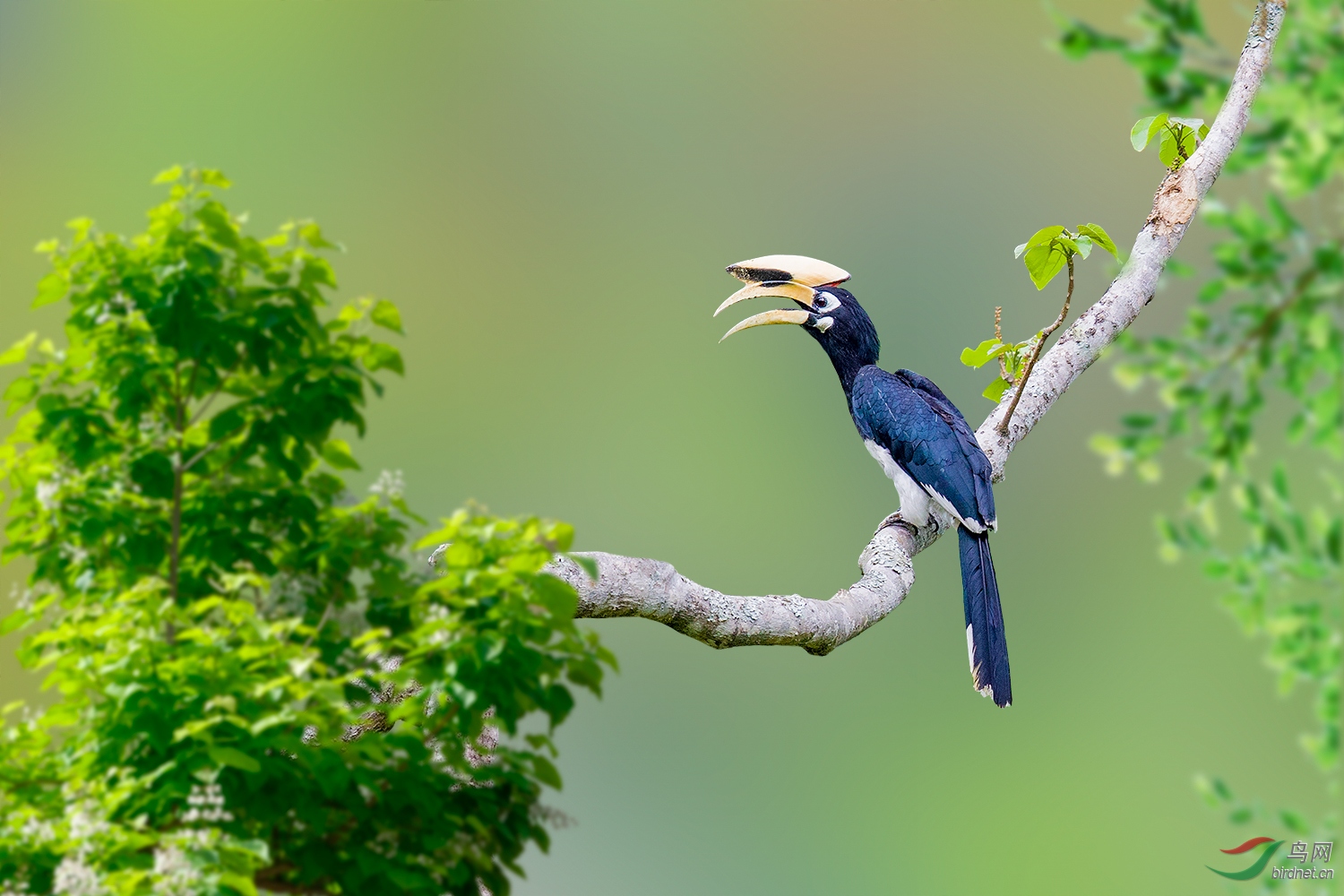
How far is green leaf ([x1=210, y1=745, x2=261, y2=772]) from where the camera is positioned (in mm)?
1433

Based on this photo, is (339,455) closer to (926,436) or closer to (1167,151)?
(926,436)

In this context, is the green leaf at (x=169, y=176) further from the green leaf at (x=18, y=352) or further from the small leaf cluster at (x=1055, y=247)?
the small leaf cluster at (x=1055, y=247)

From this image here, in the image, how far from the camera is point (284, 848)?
1.65m

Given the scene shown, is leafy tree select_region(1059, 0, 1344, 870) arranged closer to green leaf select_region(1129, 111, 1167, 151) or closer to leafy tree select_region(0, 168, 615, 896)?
leafy tree select_region(0, 168, 615, 896)

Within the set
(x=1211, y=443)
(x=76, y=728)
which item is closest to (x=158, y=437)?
(x=76, y=728)

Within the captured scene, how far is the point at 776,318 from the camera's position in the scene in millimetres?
3730

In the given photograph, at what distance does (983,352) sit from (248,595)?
7.85 ft

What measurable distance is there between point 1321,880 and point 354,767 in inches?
53.0

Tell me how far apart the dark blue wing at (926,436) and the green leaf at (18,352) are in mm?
2383

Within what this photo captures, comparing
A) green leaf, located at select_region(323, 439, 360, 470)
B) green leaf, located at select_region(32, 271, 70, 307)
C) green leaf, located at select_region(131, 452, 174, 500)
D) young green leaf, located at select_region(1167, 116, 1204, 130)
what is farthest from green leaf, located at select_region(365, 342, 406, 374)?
young green leaf, located at select_region(1167, 116, 1204, 130)

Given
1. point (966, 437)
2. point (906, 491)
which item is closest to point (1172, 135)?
point (966, 437)

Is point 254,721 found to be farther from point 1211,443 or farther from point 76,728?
point 1211,443

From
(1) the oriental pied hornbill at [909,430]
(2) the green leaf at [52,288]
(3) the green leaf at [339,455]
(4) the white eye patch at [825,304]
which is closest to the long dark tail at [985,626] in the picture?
(1) the oriental pied hornbill at [909,430]

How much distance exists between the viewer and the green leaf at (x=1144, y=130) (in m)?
3.31
